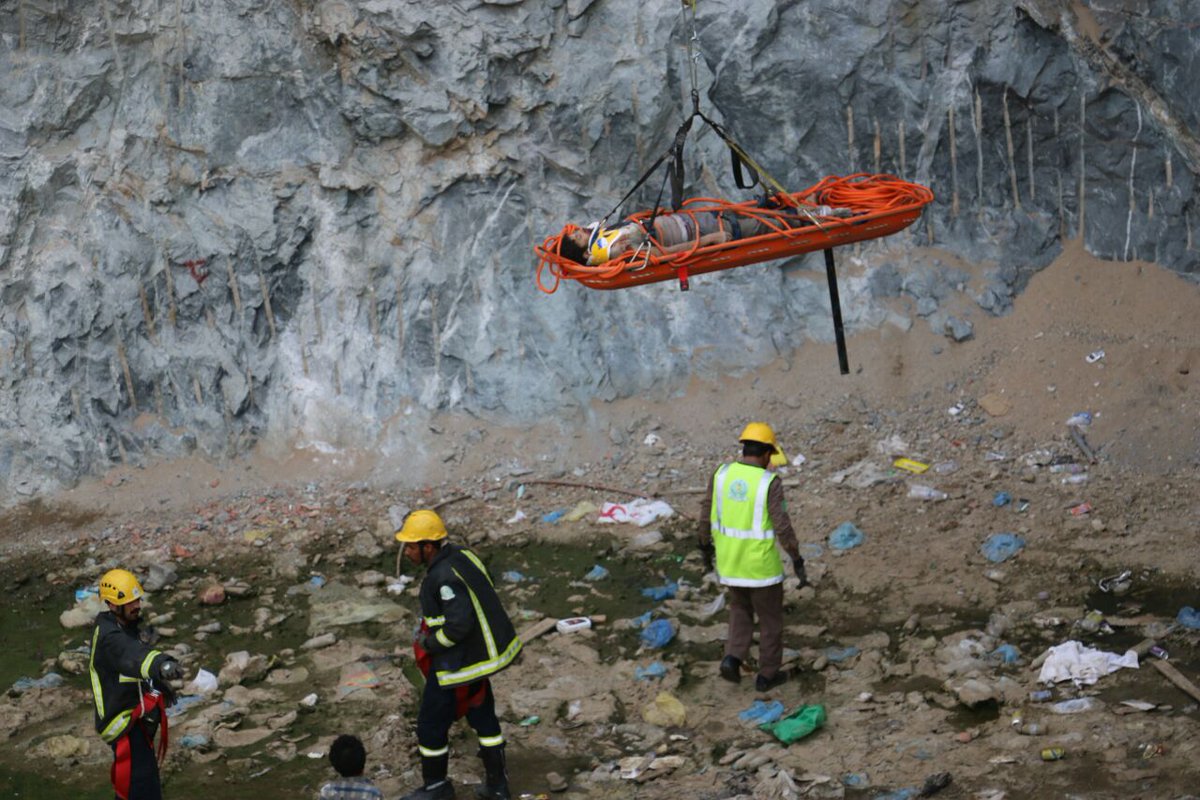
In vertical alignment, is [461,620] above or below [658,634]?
above

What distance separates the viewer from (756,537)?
7.38 meters

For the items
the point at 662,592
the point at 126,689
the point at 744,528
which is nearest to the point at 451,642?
the point at 126,689

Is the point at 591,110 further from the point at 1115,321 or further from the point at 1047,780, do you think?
the point at 1047,780

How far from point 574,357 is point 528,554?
251 cm

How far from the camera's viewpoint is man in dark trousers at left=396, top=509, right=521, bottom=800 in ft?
20.8

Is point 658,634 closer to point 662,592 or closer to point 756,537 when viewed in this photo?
point 662,592

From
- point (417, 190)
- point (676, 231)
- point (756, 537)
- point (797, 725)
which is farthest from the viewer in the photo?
point (417, 190)

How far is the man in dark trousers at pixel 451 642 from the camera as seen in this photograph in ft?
20.8

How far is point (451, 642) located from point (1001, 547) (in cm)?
453

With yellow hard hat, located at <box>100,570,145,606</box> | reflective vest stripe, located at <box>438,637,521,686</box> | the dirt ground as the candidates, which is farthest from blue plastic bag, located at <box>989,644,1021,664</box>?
yellow hard hat, located at <box>100,570,145,606</box>

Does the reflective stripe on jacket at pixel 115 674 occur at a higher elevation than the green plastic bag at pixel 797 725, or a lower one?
higher

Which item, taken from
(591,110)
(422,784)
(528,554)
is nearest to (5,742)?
(422,784)

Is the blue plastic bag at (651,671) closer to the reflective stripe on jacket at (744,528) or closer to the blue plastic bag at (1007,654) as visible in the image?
the reflective stripe on jacket at (744,528)

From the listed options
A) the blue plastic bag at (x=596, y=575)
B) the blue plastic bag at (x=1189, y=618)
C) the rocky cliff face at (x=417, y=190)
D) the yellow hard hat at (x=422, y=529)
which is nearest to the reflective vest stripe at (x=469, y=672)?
the yellow hard hat at (x=422, y=529)
